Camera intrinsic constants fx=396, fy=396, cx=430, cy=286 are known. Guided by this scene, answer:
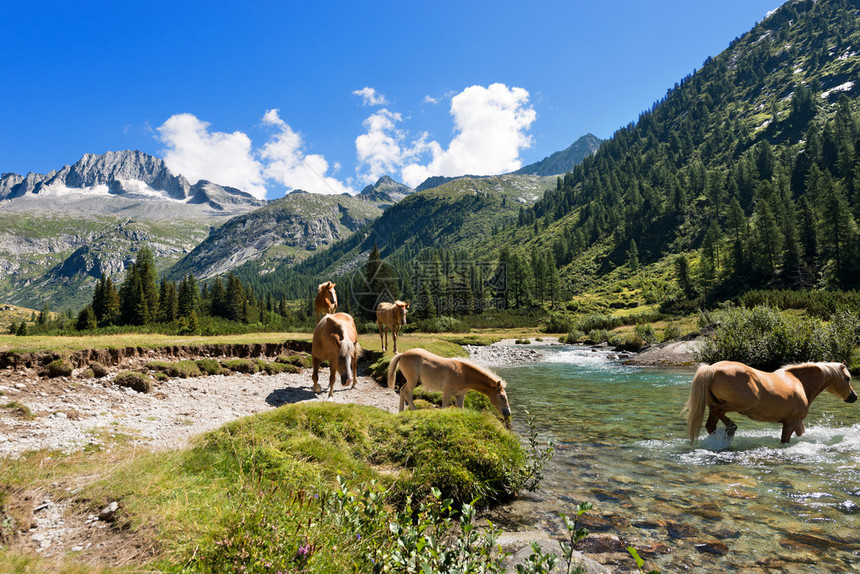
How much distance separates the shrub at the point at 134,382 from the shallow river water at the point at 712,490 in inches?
512

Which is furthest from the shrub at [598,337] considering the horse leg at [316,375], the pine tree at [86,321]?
the pine tree at [86,321]

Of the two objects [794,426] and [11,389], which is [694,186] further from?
[11,389]

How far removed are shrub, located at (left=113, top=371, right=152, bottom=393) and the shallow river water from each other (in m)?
13.0

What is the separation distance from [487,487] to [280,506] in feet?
13.4

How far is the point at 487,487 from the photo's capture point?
22.4ft

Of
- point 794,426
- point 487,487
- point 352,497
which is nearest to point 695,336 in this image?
point 794,426

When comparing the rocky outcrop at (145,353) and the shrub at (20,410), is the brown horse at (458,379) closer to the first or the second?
the shrub at (20,410)

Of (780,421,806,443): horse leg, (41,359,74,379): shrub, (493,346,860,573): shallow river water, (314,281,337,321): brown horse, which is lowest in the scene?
(493,346,860,573): shallow river water

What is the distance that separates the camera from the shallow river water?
5590mm

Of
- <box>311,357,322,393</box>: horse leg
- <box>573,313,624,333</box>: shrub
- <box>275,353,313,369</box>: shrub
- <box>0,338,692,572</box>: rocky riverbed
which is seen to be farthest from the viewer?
<box>573,313,624,333</box>: shrub

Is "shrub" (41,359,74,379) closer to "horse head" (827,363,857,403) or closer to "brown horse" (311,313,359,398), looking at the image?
"brown horse" (311,313,359,398)

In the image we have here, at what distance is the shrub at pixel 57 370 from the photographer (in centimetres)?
1276

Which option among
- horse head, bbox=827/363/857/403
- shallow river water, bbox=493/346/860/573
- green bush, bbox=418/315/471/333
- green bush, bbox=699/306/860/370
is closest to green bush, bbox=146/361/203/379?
shallow river water, bbox=493/346/860/573

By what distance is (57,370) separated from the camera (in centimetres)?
1285
